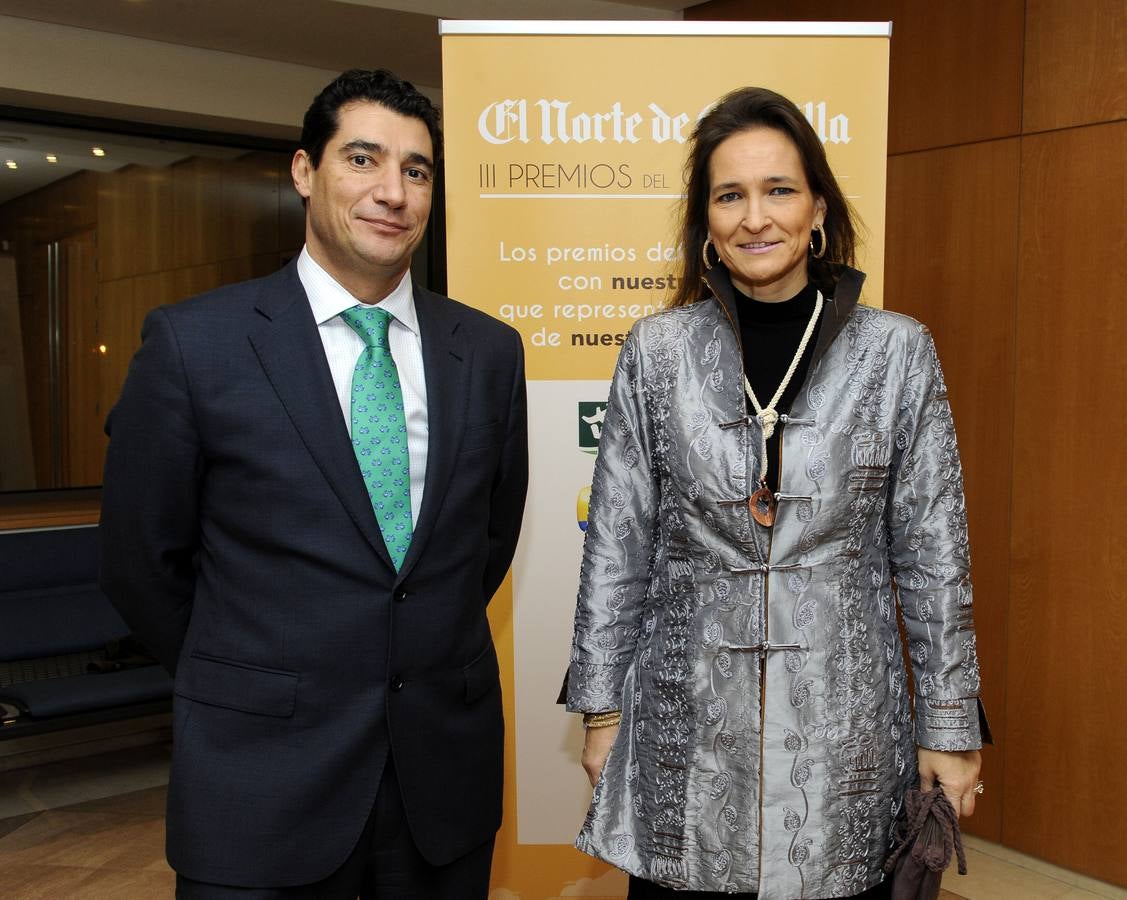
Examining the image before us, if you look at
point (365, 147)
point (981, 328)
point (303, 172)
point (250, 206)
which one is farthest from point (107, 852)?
point (981, 328)

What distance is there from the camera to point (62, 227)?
512 cm

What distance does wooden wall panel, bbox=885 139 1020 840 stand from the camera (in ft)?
12.7

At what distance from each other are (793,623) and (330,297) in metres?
0.88

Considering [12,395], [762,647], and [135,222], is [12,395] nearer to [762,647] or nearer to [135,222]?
[135,222]

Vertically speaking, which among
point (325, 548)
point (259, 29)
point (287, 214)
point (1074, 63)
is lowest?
point (325, 548)

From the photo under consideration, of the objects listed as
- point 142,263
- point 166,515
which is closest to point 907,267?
point 166,515

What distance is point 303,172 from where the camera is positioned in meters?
1.79

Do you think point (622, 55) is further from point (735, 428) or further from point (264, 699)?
point (264, 699)

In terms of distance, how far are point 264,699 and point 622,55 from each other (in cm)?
183

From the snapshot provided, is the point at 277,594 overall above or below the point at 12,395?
below

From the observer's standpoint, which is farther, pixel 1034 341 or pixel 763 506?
pixel 1034 341

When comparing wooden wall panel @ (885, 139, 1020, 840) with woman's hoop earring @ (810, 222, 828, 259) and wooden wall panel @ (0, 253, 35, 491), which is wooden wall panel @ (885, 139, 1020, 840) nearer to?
woman's hoop earring @ (810, 222, 828, 259)

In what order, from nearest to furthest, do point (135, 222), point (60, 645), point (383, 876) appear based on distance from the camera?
1. point (383, 876)
2. point (60, 645)
3. point (135, 222)

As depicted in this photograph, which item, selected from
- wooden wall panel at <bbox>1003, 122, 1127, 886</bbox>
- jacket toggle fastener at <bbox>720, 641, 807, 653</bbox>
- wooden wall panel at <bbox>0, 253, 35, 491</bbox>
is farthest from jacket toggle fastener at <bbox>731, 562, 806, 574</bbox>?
wooden wall panel at <bbox>0, 253, 35, 491</bbox>
